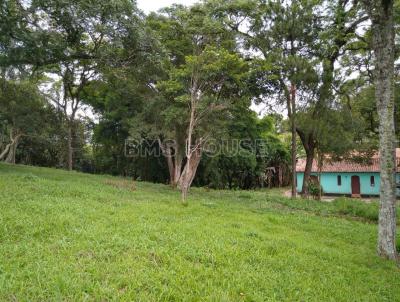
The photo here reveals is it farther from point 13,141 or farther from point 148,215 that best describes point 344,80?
point 13,141

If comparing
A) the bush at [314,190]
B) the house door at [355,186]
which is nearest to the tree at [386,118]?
the bush at [314,190]

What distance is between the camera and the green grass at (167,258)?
341cm

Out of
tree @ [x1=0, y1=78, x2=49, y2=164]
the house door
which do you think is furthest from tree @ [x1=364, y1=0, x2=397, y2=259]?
the house door

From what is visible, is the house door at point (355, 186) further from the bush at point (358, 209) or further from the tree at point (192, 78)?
the tree at point (192, 78)

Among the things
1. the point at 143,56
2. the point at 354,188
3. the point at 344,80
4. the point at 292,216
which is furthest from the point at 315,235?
the point at 354,188

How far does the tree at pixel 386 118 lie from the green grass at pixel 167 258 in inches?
20.0

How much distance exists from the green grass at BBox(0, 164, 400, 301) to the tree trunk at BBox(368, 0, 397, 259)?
462 mm

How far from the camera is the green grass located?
3408 millimetres

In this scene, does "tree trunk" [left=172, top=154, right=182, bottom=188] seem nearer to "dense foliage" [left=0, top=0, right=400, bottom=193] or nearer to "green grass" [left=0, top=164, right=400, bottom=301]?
"dense foliage" [left=0, top=0, right=400, bottom=193]

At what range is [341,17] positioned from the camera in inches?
286

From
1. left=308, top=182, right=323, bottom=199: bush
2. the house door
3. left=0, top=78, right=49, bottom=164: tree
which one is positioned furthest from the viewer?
the house door

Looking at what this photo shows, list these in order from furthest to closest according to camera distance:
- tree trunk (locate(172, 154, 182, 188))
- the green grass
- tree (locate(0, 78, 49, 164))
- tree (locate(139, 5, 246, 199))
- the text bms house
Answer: the text bms house
tree (locate(0, 78, 49, 164))
tree trunk (locate(172, 154, 182, 188))
tree (locate(139, 5, 246, 199))
the green grass

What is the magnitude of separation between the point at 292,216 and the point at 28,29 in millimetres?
10025

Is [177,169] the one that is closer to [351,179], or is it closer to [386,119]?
[386,119]
